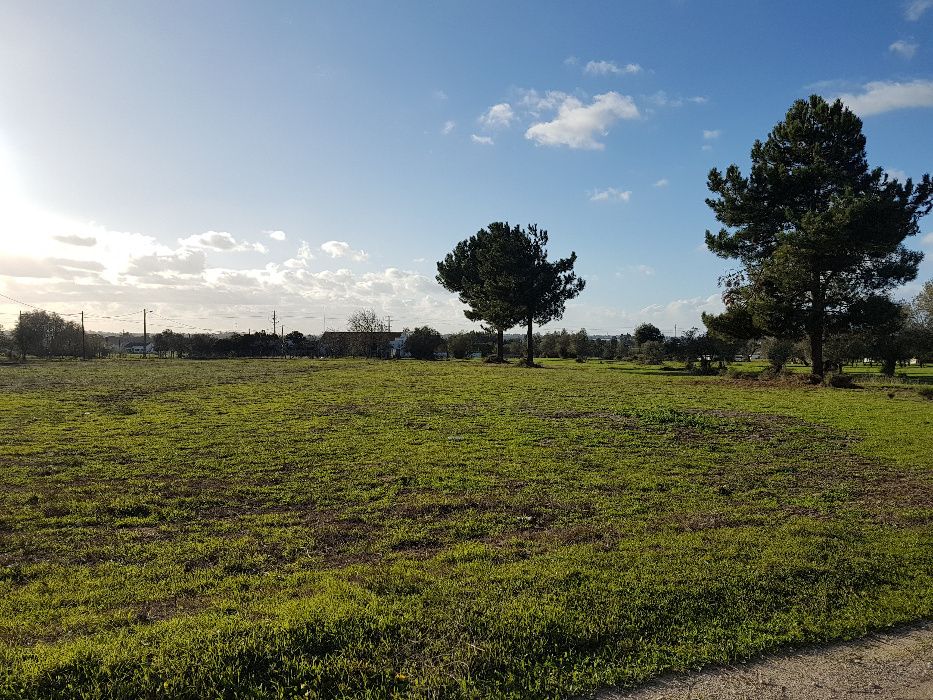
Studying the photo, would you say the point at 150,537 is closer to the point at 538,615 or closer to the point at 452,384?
the point at 538,615

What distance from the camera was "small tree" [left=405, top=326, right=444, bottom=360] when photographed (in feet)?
282

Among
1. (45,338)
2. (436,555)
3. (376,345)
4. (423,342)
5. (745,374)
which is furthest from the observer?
(376,345)

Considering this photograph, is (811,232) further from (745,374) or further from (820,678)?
(820,678)

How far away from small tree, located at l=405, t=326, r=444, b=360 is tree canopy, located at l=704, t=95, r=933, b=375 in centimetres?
5653

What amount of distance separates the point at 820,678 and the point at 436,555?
12.8ft

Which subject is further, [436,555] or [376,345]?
[376,345]

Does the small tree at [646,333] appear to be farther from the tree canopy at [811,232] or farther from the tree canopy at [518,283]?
the tree canopy at [811,232]

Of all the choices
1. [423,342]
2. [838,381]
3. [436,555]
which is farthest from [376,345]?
[436,555]

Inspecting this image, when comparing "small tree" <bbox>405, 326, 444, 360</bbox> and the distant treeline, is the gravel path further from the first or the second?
"small tree" <bbox>405, 326, 444, 360</bbox>

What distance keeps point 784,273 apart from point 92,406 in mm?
33463

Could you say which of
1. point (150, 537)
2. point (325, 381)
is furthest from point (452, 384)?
point (150, 537)

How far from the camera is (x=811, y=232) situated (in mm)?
28094

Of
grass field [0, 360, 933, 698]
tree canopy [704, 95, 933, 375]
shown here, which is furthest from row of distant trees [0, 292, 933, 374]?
grass field [0, 360, 933, 698]

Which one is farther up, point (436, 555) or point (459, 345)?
point (459, 345)
